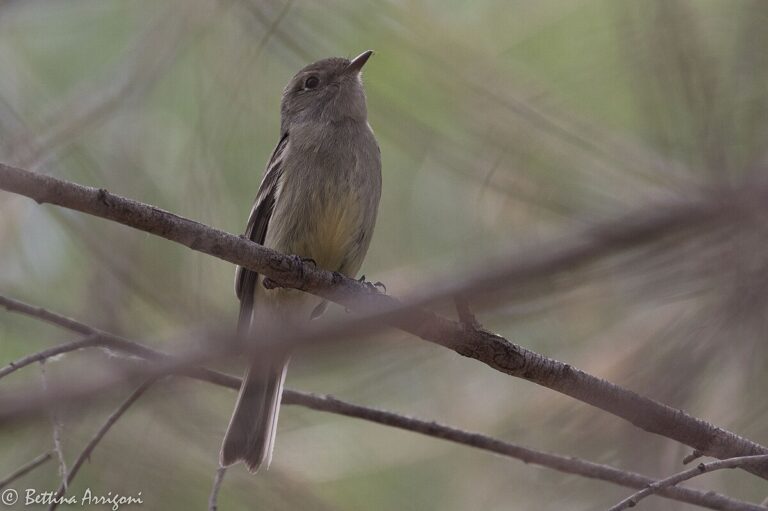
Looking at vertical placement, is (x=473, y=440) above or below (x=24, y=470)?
above

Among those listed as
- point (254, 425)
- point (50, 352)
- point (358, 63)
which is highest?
point (358, 63)

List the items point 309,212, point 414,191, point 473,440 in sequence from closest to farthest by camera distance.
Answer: point 473,440 < point 309,212 < point 414,191

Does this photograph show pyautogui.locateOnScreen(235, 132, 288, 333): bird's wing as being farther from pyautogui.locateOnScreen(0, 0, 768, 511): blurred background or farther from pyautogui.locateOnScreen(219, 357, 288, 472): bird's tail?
Result: pyautogui.locateOnScreen(219, 357, 288, 472): bird's tail

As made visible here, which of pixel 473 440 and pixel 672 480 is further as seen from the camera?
pixel 473 440

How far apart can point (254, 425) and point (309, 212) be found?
998mm

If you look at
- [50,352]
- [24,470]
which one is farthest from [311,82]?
[24,470]

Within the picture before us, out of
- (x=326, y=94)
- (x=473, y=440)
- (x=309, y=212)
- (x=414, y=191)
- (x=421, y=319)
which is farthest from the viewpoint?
(x=326, y=94)

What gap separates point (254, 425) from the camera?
13.7 ft

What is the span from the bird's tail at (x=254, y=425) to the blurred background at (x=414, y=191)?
0.33ft

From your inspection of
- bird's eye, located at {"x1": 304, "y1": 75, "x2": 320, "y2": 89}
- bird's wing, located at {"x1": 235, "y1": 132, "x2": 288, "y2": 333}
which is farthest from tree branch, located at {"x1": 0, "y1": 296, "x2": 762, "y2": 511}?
bird's eye, located at {"x1": 304, "y1": 75, "x2": 320, "y2": 89}

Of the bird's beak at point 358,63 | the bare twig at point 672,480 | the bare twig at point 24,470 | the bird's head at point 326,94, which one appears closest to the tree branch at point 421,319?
the bare twig at point 672,480

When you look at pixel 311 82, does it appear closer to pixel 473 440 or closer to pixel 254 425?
pixel 254 425

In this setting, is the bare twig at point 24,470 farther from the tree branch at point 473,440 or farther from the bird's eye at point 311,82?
the bird's eye at point 311,82

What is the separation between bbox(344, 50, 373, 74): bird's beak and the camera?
4630mm
